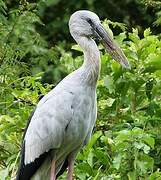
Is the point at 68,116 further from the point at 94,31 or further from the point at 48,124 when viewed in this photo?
the point at 94,31

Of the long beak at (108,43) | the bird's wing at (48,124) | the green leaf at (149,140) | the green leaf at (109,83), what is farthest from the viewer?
the green leaf at (109,83)

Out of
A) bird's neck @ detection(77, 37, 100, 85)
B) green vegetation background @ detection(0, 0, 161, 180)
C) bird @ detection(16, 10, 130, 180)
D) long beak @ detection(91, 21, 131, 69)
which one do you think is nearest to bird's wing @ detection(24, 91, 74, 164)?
bird @ detection(16, 10, 130, 180)

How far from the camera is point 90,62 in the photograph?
689 cm

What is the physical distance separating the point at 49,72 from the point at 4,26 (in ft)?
8.44

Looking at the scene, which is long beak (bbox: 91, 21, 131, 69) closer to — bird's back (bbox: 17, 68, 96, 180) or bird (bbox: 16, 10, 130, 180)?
bird (bbox: 16, 10, 130, 180)

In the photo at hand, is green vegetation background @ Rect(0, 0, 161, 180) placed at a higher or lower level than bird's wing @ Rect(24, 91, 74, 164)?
lower

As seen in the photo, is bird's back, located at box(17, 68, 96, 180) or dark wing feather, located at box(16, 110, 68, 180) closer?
bird's back, located at box(17, 68, 96, 180)

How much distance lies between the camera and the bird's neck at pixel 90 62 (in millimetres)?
6812

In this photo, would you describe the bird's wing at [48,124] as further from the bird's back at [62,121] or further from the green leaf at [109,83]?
the green leaf at [109,83]

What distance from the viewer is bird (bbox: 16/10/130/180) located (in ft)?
22.1

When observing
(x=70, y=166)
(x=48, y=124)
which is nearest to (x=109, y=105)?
(x=70, y=166)

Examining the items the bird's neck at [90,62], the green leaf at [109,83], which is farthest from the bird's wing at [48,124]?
the green leaf at [109,83]

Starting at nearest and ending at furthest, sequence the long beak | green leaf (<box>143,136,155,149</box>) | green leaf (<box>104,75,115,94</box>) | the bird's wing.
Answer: the bird's wing, green leaf (<box>143,136,155,149</box>), the long beak, green leaf (<box>104,75,115,94</box>)

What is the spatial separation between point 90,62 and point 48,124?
1.77 feet
